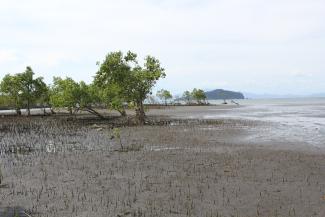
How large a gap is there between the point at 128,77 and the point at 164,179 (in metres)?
32.6

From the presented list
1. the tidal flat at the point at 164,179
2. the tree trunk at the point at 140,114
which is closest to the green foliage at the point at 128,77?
the tree trunk at the point at 140,114

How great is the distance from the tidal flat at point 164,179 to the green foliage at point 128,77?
2173cm

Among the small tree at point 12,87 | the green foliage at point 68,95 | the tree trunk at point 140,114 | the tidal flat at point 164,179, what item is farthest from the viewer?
the small tree at point 12,87

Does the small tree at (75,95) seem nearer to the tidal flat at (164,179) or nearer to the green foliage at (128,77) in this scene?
the green foliage at (128,77)

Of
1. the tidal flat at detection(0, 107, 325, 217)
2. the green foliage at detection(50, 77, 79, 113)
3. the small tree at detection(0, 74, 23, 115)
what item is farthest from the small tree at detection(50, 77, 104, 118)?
the tidal flat at detection(0, 107, 325, 217)

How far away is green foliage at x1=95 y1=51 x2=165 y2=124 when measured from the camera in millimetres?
47562

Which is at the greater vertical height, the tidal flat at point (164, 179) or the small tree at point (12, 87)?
the small tree at point (12, 87)

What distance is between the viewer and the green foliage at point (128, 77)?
47562mm

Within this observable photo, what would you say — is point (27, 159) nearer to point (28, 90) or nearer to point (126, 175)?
point (126, 175)

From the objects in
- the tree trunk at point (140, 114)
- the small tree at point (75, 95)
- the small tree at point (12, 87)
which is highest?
the small tree at point (12, 87)

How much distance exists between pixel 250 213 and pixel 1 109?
112 meters

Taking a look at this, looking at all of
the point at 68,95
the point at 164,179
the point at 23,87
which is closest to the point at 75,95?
the point at 68,95

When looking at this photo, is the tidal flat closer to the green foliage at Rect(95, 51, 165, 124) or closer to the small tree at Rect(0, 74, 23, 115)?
the green foliage at Rect(95, 51, 165, 124)

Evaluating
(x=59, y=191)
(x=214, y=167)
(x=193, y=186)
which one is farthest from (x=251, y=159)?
(x=59, y=191)
